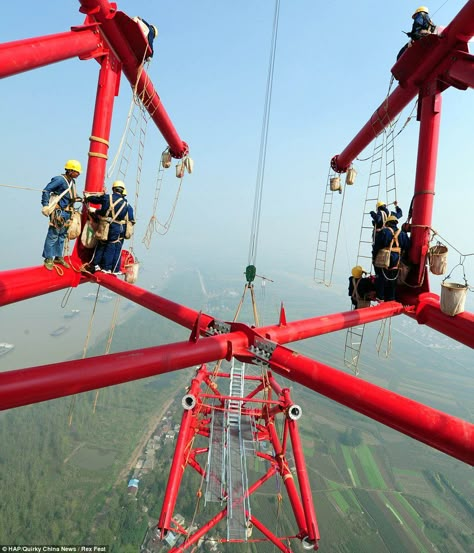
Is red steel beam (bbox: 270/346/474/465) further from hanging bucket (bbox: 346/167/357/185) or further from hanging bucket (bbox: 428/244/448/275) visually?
hanging bucket (bbox: 346/167/357/185)

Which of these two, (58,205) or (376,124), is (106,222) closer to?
(58,205)

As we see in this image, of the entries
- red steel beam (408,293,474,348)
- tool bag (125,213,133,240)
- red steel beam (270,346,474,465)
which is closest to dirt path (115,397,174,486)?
tool bag (125,213,133,240)

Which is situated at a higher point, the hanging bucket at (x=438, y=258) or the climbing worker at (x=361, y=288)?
the hanging bucket at (x=438, y=258)

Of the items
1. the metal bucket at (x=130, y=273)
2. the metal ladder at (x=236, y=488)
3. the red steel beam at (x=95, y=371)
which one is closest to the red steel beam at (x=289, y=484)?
the metal ladder at (x=236, y=488)

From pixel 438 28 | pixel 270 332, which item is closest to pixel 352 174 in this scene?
pixel 438 28

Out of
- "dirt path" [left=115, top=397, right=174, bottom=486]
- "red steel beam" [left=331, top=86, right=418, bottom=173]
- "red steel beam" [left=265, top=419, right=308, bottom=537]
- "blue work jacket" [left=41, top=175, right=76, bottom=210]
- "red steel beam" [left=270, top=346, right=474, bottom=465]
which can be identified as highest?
"red steel beam" [left=331, top=86, right=418, bottom=173]

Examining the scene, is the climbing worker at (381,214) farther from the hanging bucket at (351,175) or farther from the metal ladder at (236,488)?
the metal ladder at (236,488)
